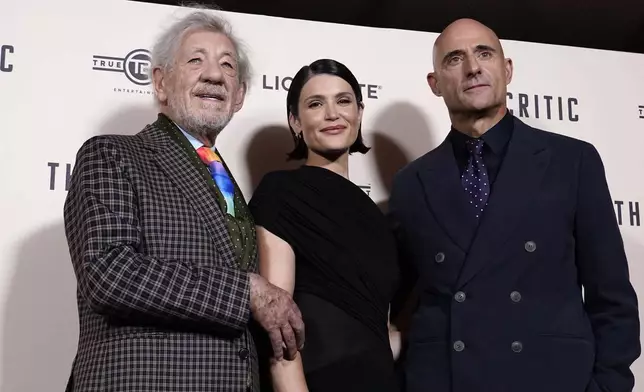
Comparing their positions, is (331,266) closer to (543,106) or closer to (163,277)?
(163,277)

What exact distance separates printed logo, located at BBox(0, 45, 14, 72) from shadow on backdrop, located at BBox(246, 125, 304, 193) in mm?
653

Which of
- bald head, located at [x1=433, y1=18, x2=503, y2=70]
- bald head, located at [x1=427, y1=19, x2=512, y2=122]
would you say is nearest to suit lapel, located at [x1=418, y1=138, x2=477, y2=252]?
bald head, located at [x1=427, y1=19, x2=512, y2=122]

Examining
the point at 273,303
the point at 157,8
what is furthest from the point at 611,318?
the point at 157,8

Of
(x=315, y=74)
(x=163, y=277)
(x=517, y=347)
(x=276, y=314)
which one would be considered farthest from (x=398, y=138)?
(x=163, y=277)

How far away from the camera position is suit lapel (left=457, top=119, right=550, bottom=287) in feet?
5.82

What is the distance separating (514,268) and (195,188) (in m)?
0.68

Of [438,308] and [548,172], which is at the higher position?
[548,172]

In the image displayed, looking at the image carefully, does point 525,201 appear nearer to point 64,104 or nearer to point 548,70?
point 548,70

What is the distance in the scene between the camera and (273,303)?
1.49 meters

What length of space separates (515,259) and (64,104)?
1.22 metres

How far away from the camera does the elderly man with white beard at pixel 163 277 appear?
143 cm

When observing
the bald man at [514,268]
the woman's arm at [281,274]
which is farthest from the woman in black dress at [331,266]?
the bald man at [514,268]

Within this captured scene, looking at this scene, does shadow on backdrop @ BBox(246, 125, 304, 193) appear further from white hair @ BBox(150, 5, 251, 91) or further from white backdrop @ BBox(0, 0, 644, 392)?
white hair @ BBox(150, 5, 251, 91)

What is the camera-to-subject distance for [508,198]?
5.92 ft
